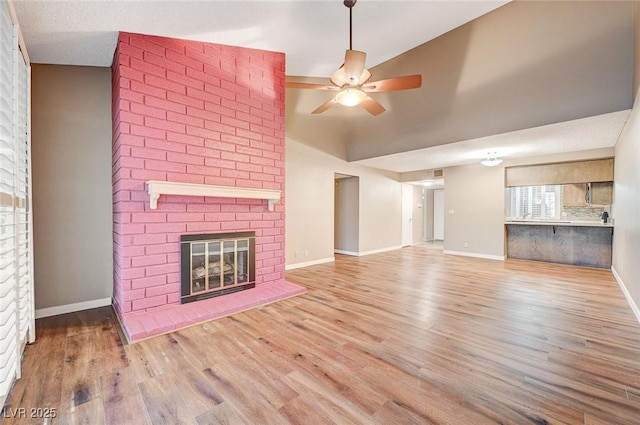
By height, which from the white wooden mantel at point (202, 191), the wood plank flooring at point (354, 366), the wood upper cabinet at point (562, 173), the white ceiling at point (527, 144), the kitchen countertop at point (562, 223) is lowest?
the wood plank flooring at point (354, 366)

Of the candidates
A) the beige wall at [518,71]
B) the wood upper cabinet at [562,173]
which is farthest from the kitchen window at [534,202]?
the beige wall at [518,71]

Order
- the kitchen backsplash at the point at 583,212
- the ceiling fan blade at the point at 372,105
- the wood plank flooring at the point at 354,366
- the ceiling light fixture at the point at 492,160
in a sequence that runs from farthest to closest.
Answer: the kitchen backsplash at the point at 583,212, the ceiling light fixture at the point at 492,160, the ceiling fan blade at the point at 372,105, the wood plank flooring at the point at 354,366

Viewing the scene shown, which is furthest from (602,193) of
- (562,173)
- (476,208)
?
(476,208)

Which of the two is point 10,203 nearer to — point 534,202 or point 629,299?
point 629,299

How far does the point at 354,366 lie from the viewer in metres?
2.05

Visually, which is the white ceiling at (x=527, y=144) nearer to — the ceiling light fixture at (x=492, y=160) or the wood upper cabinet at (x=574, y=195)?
the ceiling light fixture at (x=492, y=160)

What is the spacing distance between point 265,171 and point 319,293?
1.86 meters

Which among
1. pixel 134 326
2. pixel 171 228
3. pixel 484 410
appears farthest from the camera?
pixel 171 228

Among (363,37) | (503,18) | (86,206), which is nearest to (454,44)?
(503,18)

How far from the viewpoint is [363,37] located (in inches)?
133

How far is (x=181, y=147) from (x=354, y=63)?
203 cm

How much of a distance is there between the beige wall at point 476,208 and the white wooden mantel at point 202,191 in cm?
564

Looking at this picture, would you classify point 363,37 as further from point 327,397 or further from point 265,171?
point 327,397

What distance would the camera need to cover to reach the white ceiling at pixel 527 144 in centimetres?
399
